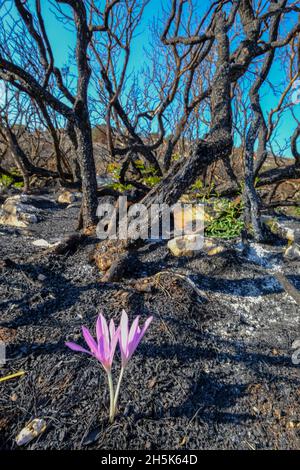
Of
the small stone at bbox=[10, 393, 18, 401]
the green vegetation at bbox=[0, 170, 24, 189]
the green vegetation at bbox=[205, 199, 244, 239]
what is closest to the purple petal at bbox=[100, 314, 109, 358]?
the small stone at bbox=[10, 393, 18, 401]

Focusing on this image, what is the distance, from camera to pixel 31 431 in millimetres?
767

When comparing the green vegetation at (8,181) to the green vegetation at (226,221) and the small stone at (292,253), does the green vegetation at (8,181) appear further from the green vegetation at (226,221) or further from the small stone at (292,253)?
the small stone at (292,253)

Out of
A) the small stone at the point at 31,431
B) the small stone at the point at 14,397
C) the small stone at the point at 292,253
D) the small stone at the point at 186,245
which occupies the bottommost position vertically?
the small stone at the point at 31,431

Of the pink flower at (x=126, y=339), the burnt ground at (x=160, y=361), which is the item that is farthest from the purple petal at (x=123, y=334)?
the burnt ground at (x=160, y=361)

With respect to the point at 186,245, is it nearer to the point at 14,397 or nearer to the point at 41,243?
the point at 41,243

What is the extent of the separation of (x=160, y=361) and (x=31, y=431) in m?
0.50

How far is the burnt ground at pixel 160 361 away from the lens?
2.66 ft

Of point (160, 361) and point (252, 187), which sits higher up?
point (252, 187)

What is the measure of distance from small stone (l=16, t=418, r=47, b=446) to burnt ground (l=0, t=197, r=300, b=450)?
0.02 m

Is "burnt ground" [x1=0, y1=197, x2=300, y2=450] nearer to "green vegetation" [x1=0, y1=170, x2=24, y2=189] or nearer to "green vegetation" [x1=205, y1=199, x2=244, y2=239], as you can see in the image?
"green vegetation" [x1=205, y1=199, x2=244, y2=239]

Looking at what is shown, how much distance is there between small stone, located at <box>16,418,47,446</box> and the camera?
748 mm

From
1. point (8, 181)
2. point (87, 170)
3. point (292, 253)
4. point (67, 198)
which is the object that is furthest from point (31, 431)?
point (8, 181)

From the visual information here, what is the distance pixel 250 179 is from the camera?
2.04 metres

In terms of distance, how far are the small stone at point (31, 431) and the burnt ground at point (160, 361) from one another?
0.05ft
